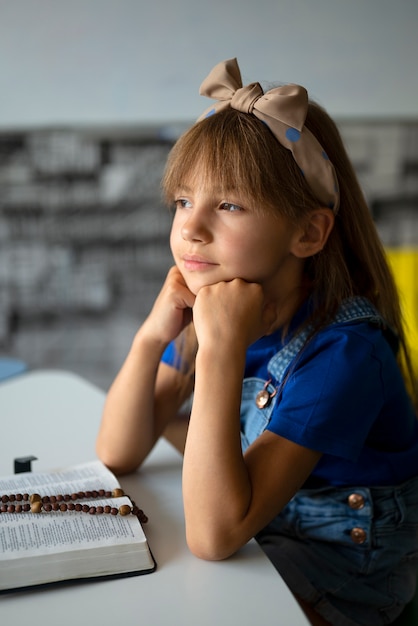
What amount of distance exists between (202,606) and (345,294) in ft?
1.72

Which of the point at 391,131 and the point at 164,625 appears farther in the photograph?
the point at 391,131

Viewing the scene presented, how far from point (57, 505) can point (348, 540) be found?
16.5 inches

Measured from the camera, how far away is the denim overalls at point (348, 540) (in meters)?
0.92

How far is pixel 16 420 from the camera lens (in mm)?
1181

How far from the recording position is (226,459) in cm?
77

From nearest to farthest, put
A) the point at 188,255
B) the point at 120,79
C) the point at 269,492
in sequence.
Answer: the point at 269,492 < the point at 188,255 < the point at 120,79

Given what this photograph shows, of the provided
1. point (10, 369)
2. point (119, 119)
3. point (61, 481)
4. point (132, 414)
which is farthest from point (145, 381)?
point (119, 119)

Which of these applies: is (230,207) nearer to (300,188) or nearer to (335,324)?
(300,188)

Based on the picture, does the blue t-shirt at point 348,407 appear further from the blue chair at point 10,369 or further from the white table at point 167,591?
the blue chair at point 10,369

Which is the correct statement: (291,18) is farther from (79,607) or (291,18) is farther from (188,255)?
(79,607)

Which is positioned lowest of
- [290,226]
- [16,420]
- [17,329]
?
[17,329]

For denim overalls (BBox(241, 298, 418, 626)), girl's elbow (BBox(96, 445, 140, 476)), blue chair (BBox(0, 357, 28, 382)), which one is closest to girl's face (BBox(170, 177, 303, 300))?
denim overalls (BBox(241, 298, 418, 626))

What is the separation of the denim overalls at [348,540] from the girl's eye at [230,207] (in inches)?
8.1

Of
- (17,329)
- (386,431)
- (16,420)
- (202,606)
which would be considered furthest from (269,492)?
(17,329)
